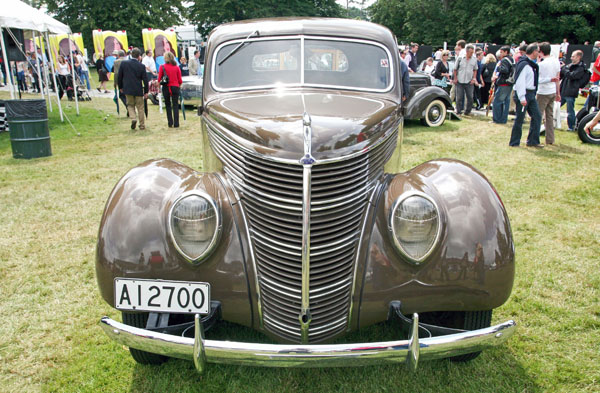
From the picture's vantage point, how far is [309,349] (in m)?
2.17

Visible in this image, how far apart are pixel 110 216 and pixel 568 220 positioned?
5351mm

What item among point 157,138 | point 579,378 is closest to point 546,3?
point 157,138

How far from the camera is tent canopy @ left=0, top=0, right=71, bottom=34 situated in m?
10.0

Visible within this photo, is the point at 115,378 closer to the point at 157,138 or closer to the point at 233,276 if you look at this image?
the point at 233,276

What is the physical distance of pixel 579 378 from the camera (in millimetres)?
2861

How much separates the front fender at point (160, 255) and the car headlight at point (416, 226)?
35.8 inches

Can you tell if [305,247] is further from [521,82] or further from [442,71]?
[442,71]

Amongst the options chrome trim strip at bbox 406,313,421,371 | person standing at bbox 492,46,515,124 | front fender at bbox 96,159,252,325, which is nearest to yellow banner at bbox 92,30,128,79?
person standing at bbox 492,46,515,124

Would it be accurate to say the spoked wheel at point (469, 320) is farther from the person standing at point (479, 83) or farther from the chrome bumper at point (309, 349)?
the person standing at point (479, 83)

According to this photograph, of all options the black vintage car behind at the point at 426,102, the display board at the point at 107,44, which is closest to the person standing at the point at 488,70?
the black vintage car behind at the point at 426,102

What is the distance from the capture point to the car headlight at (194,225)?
2496 millimetres

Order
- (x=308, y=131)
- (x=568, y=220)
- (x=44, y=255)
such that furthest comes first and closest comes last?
1. (x=568, y=220)
2. (x=44, y=255)
3. (x=308, y=131)

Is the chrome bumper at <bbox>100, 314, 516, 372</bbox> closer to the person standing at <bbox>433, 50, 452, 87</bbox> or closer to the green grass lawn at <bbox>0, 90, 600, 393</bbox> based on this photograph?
the green grass lawn at <bbox>0, 90, 600, 393</bbox>

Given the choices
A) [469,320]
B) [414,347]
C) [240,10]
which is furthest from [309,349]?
[240,10]
